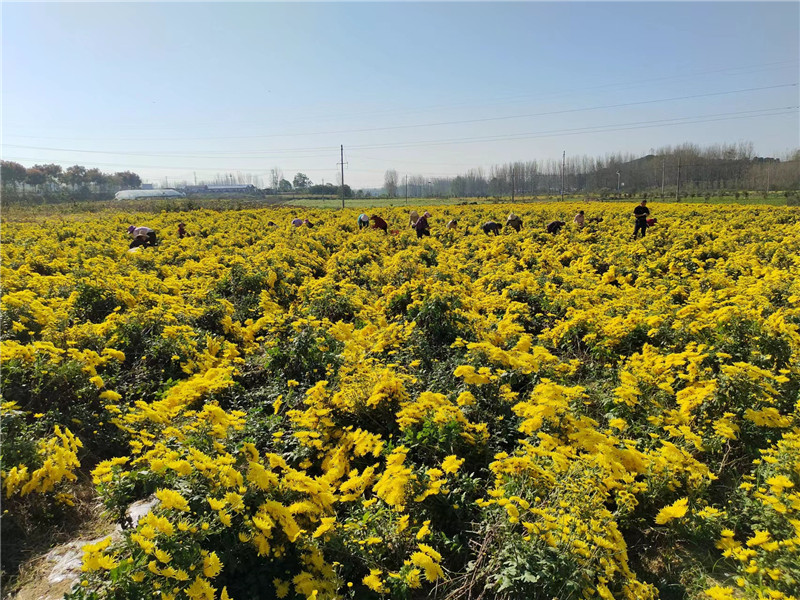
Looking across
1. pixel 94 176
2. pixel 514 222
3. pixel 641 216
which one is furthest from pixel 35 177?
pixel 641 216

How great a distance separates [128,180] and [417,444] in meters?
115

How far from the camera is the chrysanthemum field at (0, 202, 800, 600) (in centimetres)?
281

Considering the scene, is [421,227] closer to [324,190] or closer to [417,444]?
[417,444]

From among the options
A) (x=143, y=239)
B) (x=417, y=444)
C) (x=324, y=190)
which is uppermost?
(x=324, y=190)

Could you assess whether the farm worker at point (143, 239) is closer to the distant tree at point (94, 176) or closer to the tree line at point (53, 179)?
the tree line at point (53, 179)

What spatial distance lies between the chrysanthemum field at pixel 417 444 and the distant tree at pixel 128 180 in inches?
4039

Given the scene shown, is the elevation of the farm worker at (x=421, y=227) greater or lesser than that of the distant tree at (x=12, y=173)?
lesser

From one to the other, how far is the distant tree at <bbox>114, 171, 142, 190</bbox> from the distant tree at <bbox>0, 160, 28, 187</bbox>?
24.1m

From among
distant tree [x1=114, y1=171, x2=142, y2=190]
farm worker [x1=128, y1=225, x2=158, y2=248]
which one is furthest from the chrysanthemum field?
distant tree [x1=114, y1=171, x2=142, y2=190]

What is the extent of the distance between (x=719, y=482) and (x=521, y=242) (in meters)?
11.5

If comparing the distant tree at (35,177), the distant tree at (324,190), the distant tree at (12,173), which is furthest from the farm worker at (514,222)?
the distant tree at (35,177)

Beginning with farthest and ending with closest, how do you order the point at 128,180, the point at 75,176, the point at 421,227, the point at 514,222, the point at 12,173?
the point at 128,180
the point at 75,176
the point at 12,173
the point at 514,222
the point at 421,227

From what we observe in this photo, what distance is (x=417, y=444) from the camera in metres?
3.88

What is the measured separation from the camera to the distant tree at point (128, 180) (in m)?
92.6
